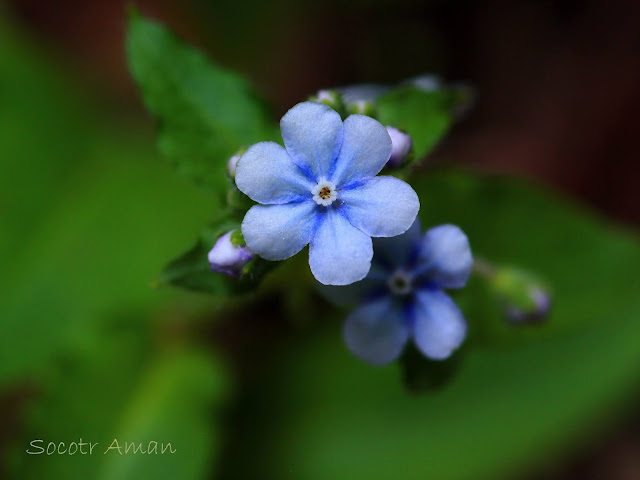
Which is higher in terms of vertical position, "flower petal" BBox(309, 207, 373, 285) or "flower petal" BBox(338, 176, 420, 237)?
"flower petal" BBox(338, 176, 420, 237)

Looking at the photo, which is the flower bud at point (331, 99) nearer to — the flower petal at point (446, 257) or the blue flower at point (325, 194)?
the blue flower at point (325, 194)

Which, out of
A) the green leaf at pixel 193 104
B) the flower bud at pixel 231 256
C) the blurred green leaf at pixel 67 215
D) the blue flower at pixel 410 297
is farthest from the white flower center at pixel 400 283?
the blurred green leaf at pixel 67 215

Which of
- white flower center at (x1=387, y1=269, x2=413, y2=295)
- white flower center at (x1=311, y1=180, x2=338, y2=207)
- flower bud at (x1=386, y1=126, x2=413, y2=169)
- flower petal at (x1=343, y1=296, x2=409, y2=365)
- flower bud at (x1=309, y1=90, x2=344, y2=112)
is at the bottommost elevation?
flower petal at (x1=343, y1=296, x2=409, y2=365)

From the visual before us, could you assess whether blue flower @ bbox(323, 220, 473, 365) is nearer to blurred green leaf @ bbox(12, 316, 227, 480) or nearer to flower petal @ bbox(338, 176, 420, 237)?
flower petal @ bbox(338, 176, 420, 237)

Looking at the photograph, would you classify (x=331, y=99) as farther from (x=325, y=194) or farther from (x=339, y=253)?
(x=339, y=253)

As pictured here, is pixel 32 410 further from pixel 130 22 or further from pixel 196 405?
pixel 130 22

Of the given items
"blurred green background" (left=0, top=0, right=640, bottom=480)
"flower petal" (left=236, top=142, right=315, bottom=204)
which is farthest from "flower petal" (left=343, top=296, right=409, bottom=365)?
"blurred green background" (left=0, top=0, right=640, bottom=480)
